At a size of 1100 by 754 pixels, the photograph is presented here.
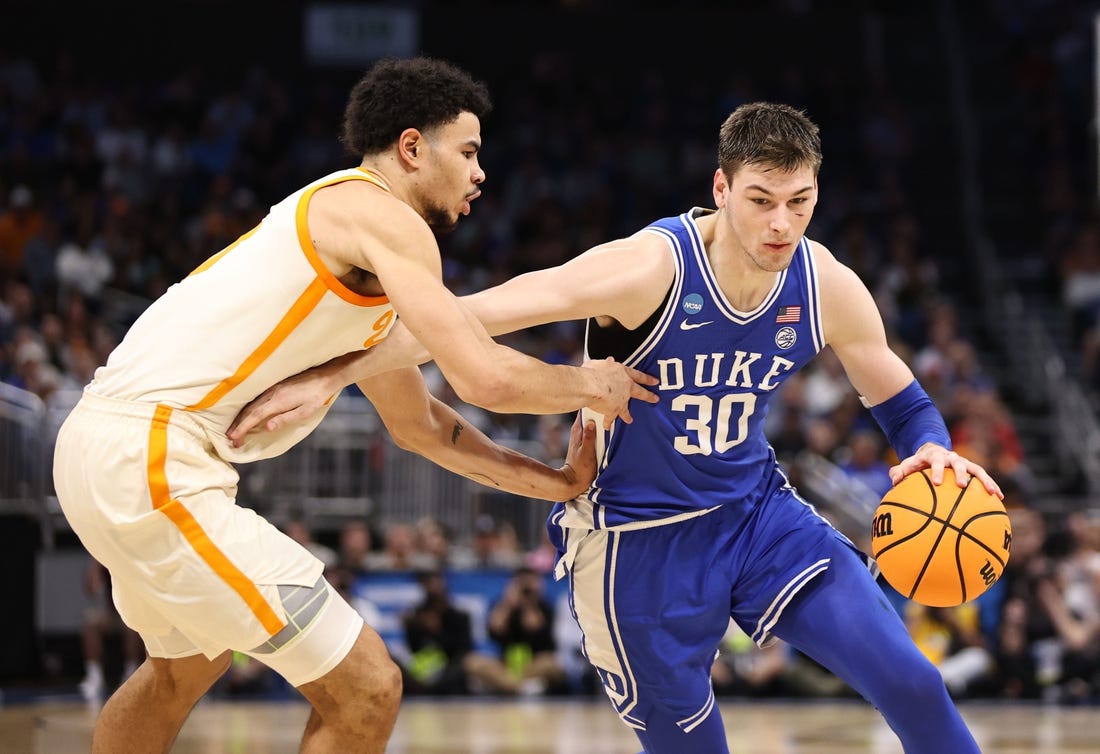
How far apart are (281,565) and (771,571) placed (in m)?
1.56

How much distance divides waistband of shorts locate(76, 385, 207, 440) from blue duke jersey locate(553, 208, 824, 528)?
1388 millimetres

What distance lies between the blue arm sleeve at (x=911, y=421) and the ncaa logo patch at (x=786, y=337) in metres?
0.42

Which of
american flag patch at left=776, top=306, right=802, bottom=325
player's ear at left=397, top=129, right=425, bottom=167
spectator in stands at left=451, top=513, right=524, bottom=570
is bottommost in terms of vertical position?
spectator in stands at left=451, top=513, right=524, bottom=570

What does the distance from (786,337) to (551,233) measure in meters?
11.9

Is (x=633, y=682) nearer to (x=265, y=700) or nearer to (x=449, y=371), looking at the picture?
(x=449, y=371)

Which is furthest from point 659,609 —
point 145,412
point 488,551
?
point 488,551

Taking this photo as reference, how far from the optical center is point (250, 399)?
4223 millimetres

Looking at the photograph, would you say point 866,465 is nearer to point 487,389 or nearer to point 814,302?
point 814,302

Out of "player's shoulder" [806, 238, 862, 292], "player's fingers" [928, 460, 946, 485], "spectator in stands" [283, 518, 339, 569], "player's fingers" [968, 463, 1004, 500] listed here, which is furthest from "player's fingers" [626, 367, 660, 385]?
"spectator in stands" [283, 518, 339, 569]

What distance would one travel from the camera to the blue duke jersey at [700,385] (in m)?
4.64

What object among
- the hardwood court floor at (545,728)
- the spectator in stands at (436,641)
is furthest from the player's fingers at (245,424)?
the spectator in stands at (436,641)

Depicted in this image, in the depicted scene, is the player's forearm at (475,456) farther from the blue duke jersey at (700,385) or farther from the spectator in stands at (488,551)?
the spectator in stands at (488,551)

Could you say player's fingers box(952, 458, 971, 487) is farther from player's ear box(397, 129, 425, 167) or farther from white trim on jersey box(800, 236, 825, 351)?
player's ear box(397, 129, 425, 167)

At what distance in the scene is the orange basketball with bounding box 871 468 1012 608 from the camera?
4.47 m
